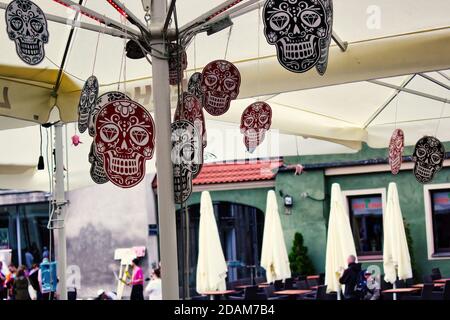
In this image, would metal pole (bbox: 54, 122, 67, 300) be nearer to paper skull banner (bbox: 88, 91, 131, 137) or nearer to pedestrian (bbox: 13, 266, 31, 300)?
paper skull banner (bbox: 88, 91, 131, 137)

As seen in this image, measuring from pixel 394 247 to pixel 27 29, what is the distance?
1044 cm

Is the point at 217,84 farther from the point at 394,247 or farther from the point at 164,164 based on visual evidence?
the point at 394,247

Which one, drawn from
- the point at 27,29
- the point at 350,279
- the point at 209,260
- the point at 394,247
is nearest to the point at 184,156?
the point at 27,29

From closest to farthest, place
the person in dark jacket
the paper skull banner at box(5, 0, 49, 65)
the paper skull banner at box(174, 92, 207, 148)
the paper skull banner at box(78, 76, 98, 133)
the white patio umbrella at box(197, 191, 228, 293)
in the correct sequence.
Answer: the paper skull banner at box(5, 0, 49, 65) < the paper skull banner at box(174, 92, 207, 148) < the paper skull banner at box(78, 76, 98, 133) < the person in dark jacket < the white patio umbrella at box(197, 191, 228, 293)

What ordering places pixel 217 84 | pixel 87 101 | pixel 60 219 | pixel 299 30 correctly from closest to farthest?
pixel 299 30, pixel 87 101, pixel 217 84, pixel 60 219

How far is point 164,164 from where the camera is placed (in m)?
5.18

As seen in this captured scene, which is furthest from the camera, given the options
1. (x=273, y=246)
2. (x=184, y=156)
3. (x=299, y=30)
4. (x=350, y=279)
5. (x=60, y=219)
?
(x=273, y=246)

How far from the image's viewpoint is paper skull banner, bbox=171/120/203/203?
5176 mm

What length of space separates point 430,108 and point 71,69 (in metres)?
4.64

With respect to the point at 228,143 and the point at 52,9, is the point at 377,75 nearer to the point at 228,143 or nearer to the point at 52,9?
the point at 52,9

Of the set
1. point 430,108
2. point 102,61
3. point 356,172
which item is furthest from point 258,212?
point 102,61

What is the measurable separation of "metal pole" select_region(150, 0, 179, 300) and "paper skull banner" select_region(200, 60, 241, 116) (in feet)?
4.38

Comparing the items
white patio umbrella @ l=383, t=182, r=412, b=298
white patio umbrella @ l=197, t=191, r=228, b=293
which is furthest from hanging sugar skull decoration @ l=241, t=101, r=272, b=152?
white patio umbrella @ l=383, t=182, r=412, b=298

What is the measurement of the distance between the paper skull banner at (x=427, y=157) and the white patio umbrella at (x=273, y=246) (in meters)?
5.29
